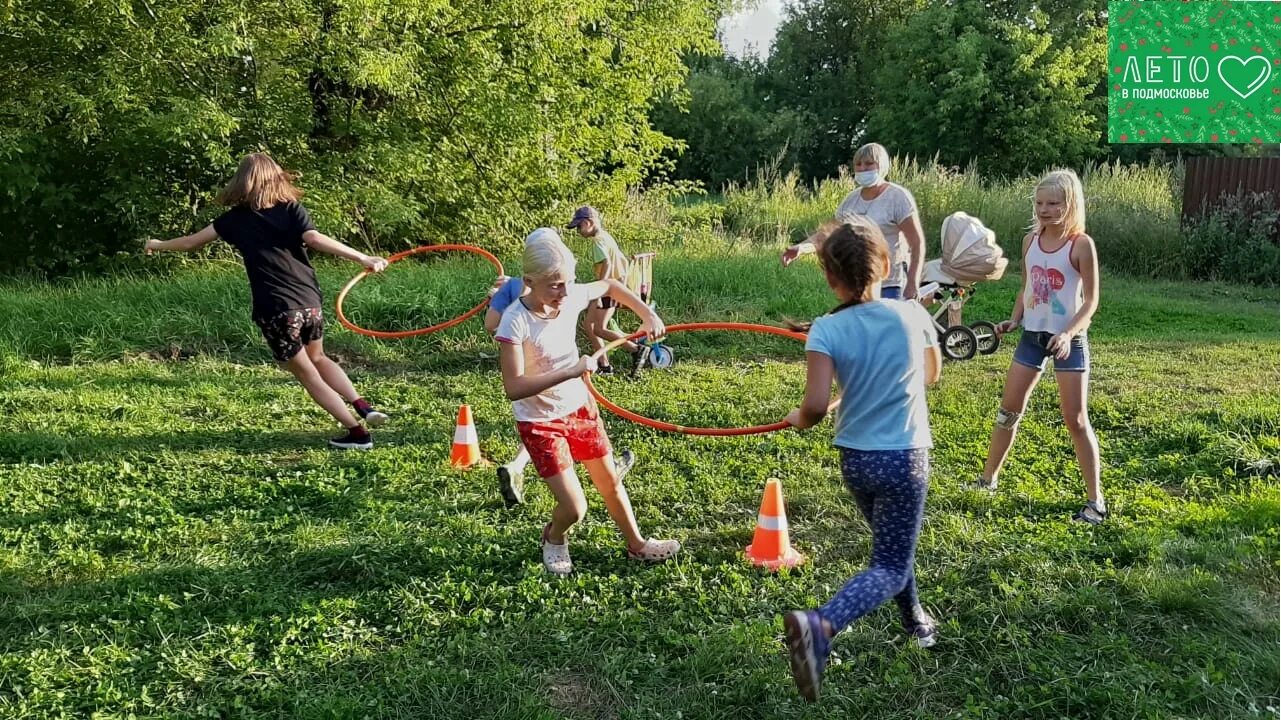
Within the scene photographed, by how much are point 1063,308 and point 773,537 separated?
1.77 metres

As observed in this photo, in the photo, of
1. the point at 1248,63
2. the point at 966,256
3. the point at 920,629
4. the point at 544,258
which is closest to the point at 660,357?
the point at 966,256

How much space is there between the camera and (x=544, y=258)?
3404 mm

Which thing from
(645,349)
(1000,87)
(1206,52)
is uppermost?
(1000,87)

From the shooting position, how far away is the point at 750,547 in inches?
159

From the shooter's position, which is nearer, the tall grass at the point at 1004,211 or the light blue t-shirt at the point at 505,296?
the light blue t-shirt at the point at 505,296

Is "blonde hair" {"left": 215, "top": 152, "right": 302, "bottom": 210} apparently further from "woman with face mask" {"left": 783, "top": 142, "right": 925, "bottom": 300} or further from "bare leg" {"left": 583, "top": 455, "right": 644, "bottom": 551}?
"woman with face mask" {"left": 783, "top": 142, "right": 925, "bottom": 300}

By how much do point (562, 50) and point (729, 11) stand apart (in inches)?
332

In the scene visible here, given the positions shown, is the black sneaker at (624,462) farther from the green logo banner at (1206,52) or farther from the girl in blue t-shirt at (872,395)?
the green logo banner at (1206,52)

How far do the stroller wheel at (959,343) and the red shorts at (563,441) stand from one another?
529cm

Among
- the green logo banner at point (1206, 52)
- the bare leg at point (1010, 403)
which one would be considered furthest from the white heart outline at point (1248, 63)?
the bare leg at point (1010, 403)

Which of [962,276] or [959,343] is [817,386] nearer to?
[959,343]

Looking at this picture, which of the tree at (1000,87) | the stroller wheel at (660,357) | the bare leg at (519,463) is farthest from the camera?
the tree at (1000,87)

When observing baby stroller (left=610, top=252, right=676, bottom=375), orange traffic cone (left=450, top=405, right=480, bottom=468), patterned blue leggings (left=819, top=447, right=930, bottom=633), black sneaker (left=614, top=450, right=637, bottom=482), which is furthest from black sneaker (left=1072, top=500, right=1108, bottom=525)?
baby stroller (left=610, top=252, right=676, bottom=375)

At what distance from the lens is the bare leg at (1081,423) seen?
4238 mm
